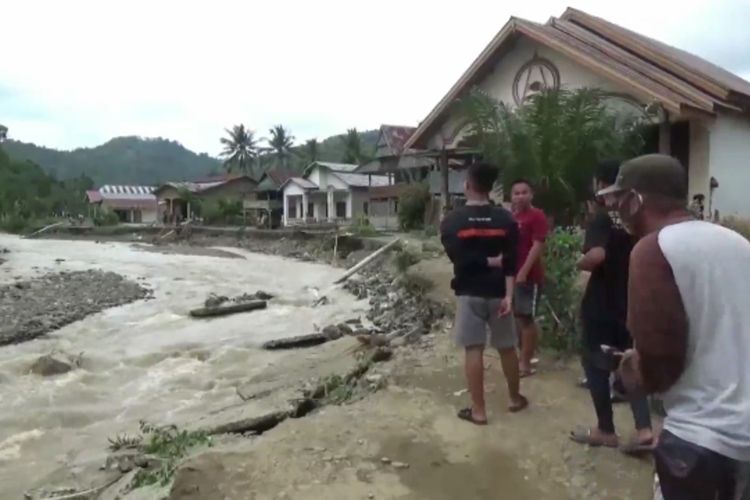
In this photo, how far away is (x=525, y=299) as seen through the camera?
5.84 metres

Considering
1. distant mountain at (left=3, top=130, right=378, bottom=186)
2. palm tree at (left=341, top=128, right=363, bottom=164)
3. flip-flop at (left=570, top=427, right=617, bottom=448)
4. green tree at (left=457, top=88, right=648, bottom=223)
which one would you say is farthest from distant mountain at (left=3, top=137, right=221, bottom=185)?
flip-flop at (left=570, top=427, right=617, bottom=448)

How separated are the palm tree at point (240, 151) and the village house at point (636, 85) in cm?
6115

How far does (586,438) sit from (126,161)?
443 feet

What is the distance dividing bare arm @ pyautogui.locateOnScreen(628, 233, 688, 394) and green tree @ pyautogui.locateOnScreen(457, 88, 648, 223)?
319 inches

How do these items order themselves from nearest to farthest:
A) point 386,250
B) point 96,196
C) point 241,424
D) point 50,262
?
point 241,424 → point 386,250 → point 50,262 → point 96,196

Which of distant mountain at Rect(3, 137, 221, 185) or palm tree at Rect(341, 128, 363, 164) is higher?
distant mountain at Rect(3, 137, 221, 185)

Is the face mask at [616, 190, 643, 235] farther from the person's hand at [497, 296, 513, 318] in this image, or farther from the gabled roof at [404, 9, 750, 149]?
the gabled roof at [404, 9, 750, 149]

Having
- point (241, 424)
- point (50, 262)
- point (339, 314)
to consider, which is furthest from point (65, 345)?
point (50, 262)

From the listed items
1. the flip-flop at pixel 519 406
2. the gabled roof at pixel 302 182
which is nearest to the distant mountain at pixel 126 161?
the gabled roof at pixel 302 182

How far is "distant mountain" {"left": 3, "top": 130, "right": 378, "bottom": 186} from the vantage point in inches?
4695

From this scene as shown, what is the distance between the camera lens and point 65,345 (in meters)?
12.1

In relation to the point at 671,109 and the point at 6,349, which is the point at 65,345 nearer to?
the point at 6,349

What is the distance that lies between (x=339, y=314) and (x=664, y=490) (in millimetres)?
12657

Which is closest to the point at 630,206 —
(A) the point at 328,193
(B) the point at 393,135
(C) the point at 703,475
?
(C) the point at 703,475
